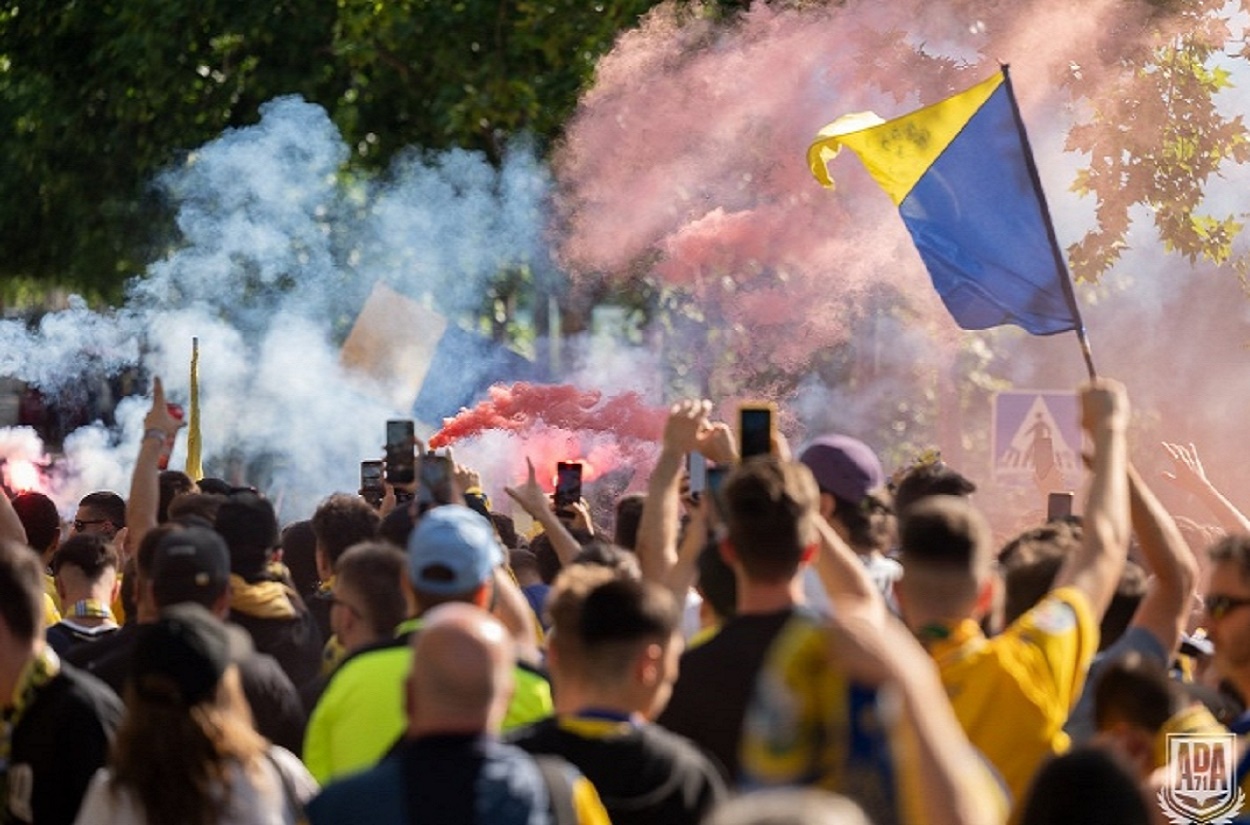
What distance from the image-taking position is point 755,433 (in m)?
5.32

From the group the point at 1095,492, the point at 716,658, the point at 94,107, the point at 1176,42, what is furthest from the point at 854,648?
the point at 94,107

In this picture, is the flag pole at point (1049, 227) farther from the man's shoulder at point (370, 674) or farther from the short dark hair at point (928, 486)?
the man's shoulder at point (370, 674)

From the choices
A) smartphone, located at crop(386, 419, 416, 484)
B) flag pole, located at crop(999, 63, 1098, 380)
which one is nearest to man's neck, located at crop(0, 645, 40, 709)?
smartphone, located at crop(386, 419, 416, 484)

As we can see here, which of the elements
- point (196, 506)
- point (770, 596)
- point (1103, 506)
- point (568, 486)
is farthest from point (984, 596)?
point (568, 486)

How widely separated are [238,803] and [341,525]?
11.2 feet

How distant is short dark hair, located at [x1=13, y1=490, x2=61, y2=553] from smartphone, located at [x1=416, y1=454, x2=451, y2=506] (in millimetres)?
1976

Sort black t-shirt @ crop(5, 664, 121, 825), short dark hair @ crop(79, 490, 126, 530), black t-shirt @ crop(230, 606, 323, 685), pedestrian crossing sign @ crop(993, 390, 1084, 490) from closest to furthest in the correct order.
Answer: black t-shirt @ crop(5, 664, 121, 825) → black t-shirt @ crop(230, 606, 323, 685) → short dark hair @ crop(79, 490, 126, 530) → pedestrian crossing sign @ crop(993, 390, 1084, 490)

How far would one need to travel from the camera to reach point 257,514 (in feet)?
21.8

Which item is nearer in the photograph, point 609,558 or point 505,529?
point 609,558

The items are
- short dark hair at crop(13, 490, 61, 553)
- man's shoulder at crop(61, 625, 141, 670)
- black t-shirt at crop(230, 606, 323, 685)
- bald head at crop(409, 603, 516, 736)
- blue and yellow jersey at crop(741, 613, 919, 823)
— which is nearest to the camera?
blue and yellow jersey at crop(741, 613, 919, 823)

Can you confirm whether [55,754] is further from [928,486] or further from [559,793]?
[928,486]

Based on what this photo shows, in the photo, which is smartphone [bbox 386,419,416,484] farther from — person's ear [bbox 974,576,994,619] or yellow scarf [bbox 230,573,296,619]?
person's ear [bbox 974,576,994,619]

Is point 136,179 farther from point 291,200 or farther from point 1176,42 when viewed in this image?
point 1176,42

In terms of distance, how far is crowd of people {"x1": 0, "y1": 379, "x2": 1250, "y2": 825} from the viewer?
3.26m
